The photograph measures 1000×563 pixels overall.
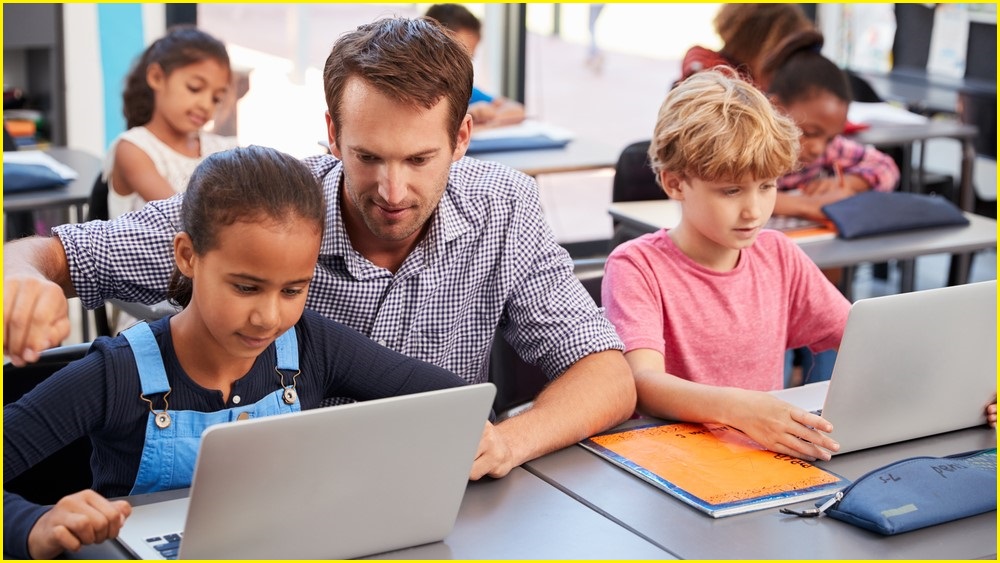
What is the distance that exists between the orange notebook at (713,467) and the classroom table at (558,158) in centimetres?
181

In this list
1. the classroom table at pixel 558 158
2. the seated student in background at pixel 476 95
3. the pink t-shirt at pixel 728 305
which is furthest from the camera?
the seated student in background at pixel 476 95

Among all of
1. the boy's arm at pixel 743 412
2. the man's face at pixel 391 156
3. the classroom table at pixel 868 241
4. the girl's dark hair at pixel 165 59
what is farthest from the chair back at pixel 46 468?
the girl's dark hair at pixel 165 59

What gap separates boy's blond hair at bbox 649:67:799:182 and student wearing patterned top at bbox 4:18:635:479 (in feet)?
0.80

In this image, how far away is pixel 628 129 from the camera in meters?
5.70

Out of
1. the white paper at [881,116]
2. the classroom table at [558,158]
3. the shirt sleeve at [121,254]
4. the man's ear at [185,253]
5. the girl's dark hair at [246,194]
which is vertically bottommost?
the classroom table at [558,158]

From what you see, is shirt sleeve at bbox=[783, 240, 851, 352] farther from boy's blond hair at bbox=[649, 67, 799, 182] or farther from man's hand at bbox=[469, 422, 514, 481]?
man's hand at bbox=[469, 422, 514, 481]

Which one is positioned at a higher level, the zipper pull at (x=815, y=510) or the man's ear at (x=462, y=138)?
the man's ear at (x=462, y=138)

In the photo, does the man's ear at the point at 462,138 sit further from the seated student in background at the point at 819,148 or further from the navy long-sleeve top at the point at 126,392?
the seated student in background at the point at 819,148

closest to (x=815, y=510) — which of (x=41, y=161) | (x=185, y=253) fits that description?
(x=185, y=253)

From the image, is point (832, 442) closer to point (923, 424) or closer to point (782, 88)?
point (923, 424)

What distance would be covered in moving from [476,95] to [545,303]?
7.05 ft

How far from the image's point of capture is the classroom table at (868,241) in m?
2.73

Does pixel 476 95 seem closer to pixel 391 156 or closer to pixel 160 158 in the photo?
pixel 160 158

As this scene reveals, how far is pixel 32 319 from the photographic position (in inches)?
49.0
